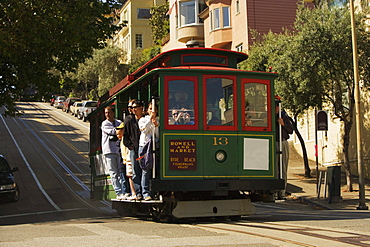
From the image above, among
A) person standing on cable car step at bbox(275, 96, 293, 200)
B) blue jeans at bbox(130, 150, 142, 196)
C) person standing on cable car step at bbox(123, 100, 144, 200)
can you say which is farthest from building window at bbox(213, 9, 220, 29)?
blue jeans at bbox(130, 150, 142, 196)

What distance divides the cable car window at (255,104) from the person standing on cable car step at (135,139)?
82.5 inches

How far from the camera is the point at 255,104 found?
1140cm

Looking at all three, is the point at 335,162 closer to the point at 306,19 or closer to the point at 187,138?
the point at 306,19

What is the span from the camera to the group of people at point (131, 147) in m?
10.8

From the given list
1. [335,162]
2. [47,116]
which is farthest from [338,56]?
[47,116]

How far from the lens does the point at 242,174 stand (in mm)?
11133

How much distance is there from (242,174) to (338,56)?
10.7m

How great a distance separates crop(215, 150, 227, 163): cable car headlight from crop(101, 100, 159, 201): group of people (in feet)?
4.07

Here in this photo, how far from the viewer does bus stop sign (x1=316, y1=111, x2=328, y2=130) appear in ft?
63.0

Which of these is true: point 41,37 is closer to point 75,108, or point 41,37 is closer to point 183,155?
point 183,155

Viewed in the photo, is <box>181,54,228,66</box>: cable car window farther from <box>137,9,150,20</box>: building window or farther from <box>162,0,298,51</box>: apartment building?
<box>137,9,150,20</box>: building window

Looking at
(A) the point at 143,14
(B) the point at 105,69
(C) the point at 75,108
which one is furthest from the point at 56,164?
(A) the point at 143,14

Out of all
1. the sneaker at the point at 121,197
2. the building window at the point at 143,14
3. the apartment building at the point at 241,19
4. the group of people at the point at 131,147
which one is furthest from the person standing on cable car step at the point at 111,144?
the building window at the point at 143,14

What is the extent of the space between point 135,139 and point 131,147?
0.61 ft
